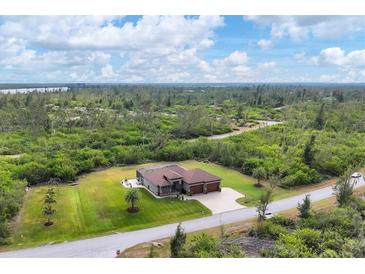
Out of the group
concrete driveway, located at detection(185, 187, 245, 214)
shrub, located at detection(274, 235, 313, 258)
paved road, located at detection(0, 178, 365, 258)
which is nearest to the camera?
shrub, located at detection(274, 235, 313, 258)

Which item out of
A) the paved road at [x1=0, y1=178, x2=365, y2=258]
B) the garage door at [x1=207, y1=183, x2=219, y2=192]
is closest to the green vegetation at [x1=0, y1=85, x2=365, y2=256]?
the paved road at [x1=0, y1=178, x2=365, y2=258]

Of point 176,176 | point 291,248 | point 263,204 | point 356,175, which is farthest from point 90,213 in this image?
point 356,175

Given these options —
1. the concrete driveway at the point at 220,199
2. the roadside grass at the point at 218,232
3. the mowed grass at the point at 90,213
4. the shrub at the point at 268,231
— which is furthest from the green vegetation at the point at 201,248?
the concrete driveway at the point at 220,199

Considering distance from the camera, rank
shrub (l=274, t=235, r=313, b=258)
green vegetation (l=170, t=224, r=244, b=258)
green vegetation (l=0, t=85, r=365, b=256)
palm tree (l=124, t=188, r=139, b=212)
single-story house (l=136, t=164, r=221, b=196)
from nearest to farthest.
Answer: shrub (l=274, t=235, r=313, b=258)
green vegetation (l=170, t=224, r=244, b=258)
green vegetation (l=0, t=85, r=365, b=256)
palm tree (l=124, t=188, r=139, b=212)
single-story house (l=136, t=164, r=221, b=196)

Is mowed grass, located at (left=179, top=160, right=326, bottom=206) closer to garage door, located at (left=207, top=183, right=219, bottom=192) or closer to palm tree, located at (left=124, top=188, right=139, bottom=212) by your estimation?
garage door, located at (left=207, top=183, right=219, bottom=192)

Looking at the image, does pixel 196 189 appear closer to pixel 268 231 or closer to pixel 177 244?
pixel 268 231

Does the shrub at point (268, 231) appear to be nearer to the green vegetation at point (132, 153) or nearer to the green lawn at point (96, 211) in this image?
the green lawn at point (96, 211)
